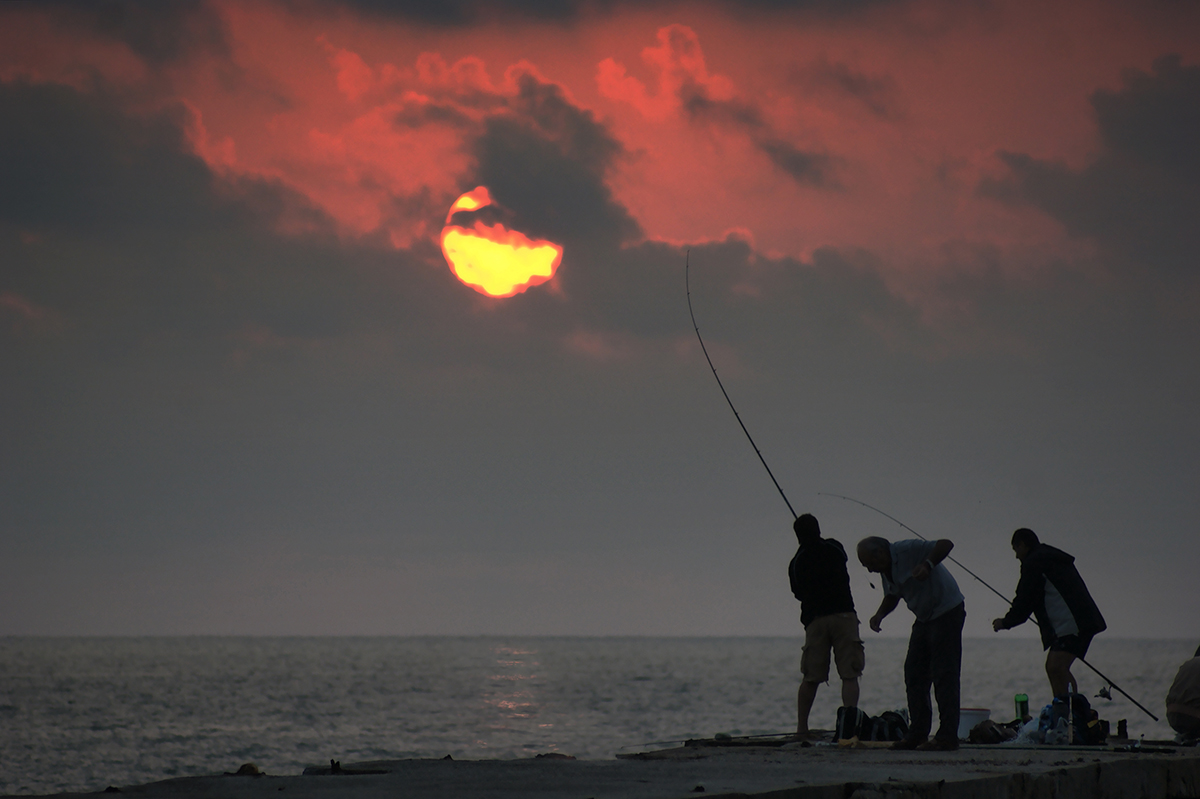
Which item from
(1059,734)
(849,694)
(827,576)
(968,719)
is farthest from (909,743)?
(968,719)

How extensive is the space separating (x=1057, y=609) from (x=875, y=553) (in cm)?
183

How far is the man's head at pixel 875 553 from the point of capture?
7.45 meters

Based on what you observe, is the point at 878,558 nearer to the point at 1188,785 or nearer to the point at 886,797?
the point at 1188,785

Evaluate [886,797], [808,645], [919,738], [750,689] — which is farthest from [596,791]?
[750,689]

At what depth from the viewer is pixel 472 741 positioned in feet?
110

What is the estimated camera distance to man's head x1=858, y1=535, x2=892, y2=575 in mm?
7453

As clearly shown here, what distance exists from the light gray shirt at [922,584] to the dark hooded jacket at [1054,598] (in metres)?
1.03

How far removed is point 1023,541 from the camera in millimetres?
8523

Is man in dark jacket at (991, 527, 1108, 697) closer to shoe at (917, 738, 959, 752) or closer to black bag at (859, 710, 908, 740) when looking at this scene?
black bag at (859, 710, 908, 740)

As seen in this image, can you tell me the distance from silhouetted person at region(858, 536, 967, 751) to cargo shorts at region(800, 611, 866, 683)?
72 centimetres

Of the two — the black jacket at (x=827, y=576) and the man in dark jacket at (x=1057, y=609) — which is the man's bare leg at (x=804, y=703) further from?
the man in dark jacket at (x=1057, y=609)

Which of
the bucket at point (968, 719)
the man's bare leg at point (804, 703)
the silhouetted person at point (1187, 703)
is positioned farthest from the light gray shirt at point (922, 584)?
the silhouetted person at point (1187, 703)

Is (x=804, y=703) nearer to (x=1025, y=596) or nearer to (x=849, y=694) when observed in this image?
(x=849, y=694)

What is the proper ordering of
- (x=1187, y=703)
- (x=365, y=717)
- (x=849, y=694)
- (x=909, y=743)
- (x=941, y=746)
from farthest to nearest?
(x=365, y=717) → (x=1187, y=703) → (x=849, y=694) → (x=909, y=743) → (x=941, y=746)
